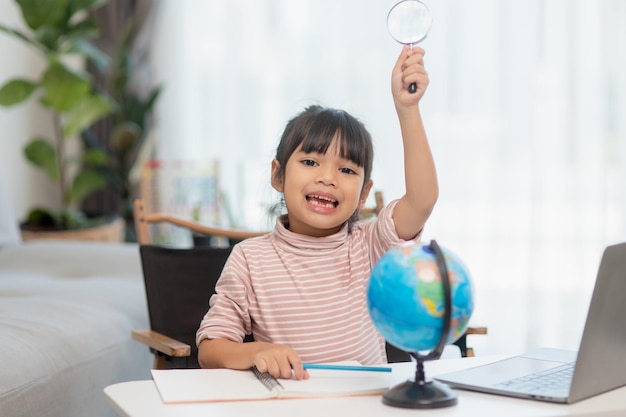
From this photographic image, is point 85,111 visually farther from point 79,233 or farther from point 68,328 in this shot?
point 68,328

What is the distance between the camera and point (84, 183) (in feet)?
14.6

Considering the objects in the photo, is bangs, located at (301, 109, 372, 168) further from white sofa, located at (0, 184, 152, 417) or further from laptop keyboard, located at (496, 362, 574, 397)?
white sofa, located at (0, 184, 152, 417)

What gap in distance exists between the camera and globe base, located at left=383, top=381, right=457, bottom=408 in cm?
112

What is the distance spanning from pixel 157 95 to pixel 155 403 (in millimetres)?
3527

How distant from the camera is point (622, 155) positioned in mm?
3986

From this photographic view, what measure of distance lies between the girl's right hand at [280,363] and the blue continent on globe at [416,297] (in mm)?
184

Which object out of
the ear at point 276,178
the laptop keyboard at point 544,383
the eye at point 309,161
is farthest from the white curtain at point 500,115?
the laptop keyboard at point 544,383

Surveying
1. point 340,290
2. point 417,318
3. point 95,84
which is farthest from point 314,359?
point 95,84

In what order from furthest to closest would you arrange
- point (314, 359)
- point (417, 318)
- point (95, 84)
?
point (95, 84) < point (314, 359) < point (417, 318)

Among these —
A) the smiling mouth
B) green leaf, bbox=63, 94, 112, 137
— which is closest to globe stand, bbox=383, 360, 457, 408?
the smiling mouth

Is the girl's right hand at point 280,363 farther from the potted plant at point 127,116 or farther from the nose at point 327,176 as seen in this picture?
the potted plant at point 127,116

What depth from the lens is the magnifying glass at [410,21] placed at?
52.6 inches

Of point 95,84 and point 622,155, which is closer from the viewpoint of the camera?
point 622,155

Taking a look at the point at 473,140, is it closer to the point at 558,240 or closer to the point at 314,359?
the point at 558,240
